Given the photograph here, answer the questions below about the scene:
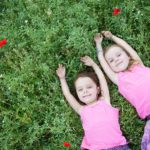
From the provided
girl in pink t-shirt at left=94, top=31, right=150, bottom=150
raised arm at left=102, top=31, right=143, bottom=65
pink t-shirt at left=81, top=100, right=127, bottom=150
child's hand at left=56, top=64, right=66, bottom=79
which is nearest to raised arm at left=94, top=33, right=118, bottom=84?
girl in pink t-shirt at left=94, top=31, right=150, bottom=150

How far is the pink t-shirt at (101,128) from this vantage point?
584 centimetres

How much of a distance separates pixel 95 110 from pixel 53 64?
80cm

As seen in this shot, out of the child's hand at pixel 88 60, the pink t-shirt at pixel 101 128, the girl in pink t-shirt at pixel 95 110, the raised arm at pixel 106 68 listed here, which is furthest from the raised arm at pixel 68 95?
the raised arm at pixel 106 68

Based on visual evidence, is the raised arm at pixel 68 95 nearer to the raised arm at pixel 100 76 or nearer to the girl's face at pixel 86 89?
the girl's face at pixel 86 89

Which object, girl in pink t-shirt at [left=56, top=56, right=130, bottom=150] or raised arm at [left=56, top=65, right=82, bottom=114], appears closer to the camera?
girl in pink t-shirt at [left=56, top=56, right=130, bottom=150]

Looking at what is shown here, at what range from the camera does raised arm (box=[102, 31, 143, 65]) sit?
6125 mm

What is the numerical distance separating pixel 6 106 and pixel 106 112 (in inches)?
50.3

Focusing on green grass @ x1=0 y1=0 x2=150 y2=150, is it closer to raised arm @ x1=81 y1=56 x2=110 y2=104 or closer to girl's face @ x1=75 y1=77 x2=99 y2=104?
raised arm @ x1=81 y1=56 x2=110 y2=104

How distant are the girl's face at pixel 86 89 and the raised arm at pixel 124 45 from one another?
59 cm

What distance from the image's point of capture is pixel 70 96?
606cm

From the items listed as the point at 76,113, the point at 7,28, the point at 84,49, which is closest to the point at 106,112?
the point at 76,113

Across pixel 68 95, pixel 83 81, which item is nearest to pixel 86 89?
pixel 83 81

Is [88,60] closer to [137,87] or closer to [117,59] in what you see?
[117,59]

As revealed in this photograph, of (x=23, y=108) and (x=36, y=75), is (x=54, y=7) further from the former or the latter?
(x=23, y=108)
